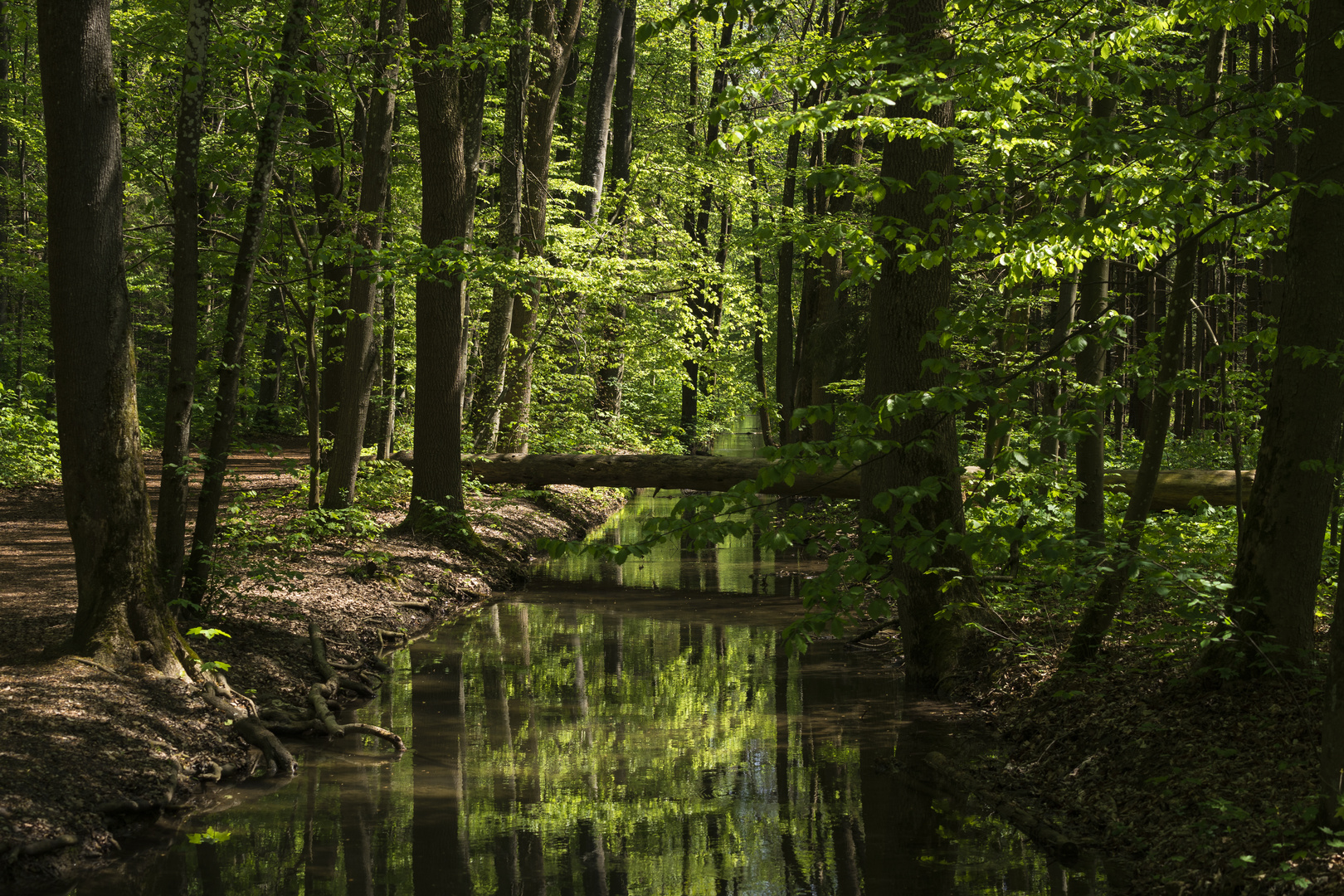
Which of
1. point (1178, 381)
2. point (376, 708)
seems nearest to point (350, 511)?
point (376, 708)

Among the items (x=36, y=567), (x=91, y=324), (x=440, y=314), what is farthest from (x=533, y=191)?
(x=91, y=324)

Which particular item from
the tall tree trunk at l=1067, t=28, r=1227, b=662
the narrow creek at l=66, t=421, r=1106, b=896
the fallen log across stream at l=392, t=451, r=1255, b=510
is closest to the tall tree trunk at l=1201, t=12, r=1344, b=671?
the tall tree trunk at l=1067, t=28, r=1227, b=662

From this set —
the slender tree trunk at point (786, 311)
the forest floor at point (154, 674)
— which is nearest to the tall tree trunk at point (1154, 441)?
the forest floor at point (154, 674)

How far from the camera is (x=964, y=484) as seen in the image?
38.6ft

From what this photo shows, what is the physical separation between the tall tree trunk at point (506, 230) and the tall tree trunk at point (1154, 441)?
10.1m

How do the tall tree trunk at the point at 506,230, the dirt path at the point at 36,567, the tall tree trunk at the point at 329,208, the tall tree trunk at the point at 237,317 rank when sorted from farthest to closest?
the tall tree trunk at the point at 506,230 < the tall tree trunk at the point at 329,208 < the tall tree trunk at the point at 237,317 < the dirt path at the point at 36,567

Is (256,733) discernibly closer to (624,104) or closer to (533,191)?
(533,191)

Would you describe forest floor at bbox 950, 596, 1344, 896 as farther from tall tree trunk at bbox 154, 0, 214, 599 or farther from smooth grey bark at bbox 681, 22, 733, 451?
smooth grey bark at bbox 681, 22, 733, 451

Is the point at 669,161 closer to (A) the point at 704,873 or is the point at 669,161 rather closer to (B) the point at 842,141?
(B) the point at 842,141

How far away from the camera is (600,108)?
64.3 feet

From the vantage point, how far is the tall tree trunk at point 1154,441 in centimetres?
601

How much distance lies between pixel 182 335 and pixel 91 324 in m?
1.01

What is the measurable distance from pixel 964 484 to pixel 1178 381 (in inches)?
259

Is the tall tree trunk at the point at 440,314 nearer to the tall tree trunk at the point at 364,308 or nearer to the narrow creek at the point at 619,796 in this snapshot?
the tall tree trunk at the point at 364,308
